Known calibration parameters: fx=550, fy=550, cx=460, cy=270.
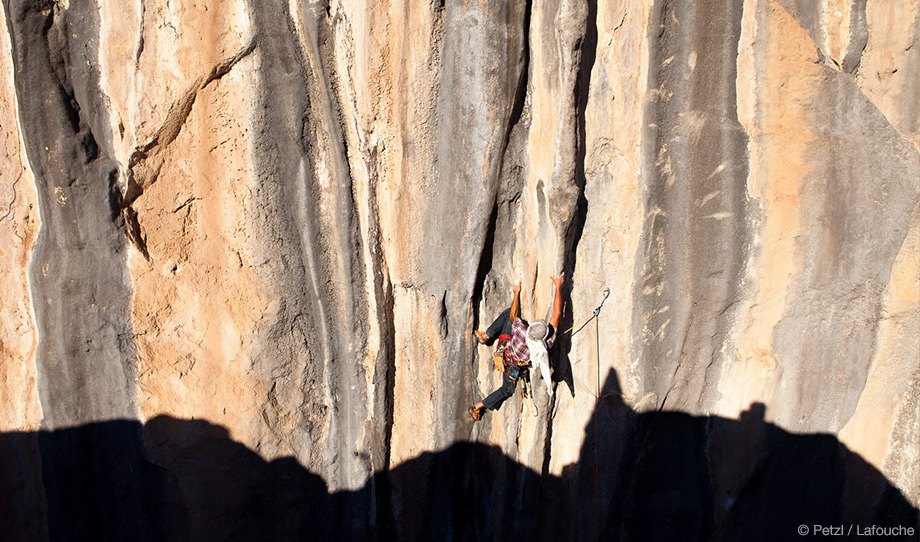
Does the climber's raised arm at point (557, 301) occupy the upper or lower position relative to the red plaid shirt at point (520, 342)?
upper

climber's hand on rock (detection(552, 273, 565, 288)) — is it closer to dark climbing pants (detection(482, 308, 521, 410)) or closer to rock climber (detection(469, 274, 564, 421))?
rock climber (detection(469, 274, 564, 421))

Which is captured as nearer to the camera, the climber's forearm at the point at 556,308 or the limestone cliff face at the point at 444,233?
the limestone cliff face at the point at 444,233

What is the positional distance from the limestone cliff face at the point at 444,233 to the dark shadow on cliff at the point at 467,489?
3 cm

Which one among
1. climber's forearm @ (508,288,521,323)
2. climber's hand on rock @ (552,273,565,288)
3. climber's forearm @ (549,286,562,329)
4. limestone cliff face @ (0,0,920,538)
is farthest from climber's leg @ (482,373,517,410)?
climber's hand on rock @ (552,273,565,288)

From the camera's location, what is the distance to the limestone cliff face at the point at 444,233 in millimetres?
2803

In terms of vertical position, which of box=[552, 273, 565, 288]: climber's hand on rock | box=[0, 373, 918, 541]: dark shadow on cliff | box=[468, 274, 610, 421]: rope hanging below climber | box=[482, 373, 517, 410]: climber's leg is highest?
box=[552, 273, 565, 288]: climber's hand on rock

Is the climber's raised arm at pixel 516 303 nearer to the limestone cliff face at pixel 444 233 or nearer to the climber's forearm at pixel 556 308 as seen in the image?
the limestone cliff face at pixel 444 233

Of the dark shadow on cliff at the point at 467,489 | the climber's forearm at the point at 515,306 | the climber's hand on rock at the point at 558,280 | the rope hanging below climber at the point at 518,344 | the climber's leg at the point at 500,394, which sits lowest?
the dark shadow on cliff at the point at 467,489

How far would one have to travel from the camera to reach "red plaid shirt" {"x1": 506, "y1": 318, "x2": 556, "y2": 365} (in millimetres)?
3322

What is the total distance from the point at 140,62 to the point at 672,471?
4153 mm

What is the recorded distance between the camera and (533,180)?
3230 mm

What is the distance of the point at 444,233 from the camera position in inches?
128

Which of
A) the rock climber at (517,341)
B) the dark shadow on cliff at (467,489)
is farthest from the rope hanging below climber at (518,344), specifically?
the dark shadow on cliff at (467,489)

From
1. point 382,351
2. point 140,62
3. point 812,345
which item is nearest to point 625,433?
point 812,345
